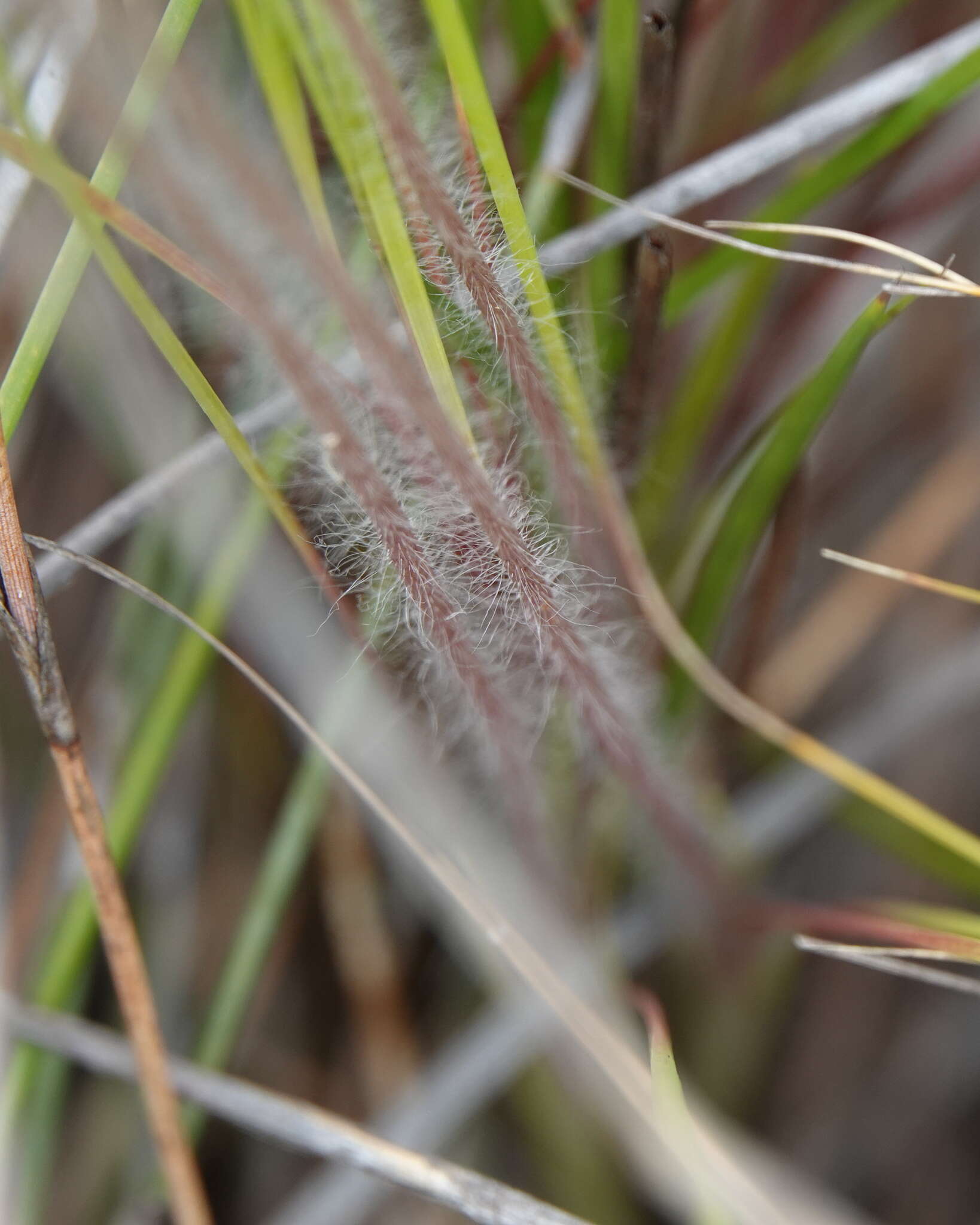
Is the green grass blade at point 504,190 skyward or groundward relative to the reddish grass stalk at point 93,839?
skyward

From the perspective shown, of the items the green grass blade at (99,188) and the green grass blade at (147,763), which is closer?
the green grass blade at (99,188)

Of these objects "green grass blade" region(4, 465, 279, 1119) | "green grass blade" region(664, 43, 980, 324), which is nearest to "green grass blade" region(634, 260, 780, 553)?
"green grass blade" region(664, 43, 980, 324)

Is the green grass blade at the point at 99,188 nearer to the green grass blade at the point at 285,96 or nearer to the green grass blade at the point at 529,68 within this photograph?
the green grass blade at the point at 285,96

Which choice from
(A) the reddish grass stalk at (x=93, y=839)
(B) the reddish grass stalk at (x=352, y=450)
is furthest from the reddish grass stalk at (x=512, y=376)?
(A) the reddish grass stalk at (x=93, y=839)

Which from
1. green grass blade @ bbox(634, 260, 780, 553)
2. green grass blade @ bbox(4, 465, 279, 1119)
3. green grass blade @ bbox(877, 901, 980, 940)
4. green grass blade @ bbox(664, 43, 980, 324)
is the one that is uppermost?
green grass blade @ bbox(664, 43, 980, 324)

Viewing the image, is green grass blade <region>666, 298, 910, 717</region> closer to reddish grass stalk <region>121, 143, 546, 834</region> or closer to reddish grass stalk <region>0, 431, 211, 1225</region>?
reddish grass stalk <region>121, 143, 546, 834</region>

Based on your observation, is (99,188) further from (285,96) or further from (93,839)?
(93,839)

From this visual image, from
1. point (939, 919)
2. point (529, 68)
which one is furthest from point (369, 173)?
point (939, 919)
